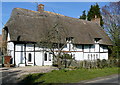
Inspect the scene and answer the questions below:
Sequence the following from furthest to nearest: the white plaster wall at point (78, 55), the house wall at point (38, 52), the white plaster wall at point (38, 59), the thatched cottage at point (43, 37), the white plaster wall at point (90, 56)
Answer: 1. the white plaster wall at point (90, 56)
2. the white plaster wall at point (78, 55)
3. the white plaster wall at point (38, 59)
4. the house wall at point (38, 52)
5. the thatched cottage at point (43, 37)

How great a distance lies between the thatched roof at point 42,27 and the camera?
25031 millimetres

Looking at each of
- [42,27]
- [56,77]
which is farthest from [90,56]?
[56,77]

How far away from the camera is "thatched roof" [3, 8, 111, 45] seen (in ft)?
82.1

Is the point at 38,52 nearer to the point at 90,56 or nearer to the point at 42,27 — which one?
the point at 42,27

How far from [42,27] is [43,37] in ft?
27.5

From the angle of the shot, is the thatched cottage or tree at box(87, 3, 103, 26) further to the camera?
tree at box(87, 3, 103, 26)

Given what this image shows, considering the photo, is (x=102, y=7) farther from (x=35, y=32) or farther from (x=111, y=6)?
(x=35, y=32)

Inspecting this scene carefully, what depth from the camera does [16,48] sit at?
24.7 metres

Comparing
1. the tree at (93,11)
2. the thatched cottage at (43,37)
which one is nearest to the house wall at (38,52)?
the thatched cottage at (43,37)

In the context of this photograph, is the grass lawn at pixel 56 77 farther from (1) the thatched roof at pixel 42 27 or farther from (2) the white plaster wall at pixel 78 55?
(2) the white plaster wall at pixel 78 55

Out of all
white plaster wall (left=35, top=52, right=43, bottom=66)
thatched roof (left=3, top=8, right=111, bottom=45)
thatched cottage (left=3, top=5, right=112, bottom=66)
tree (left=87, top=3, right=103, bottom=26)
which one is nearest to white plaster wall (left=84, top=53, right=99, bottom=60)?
thatched cottage (left=3, top=5, right=112, bottom=66)

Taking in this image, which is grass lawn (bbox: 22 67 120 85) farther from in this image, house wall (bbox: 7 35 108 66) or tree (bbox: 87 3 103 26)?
tree (bbox: 87 3 103 26)

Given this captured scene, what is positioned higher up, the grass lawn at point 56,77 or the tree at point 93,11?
the tree at point 93,11

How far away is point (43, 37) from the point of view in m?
20.2
